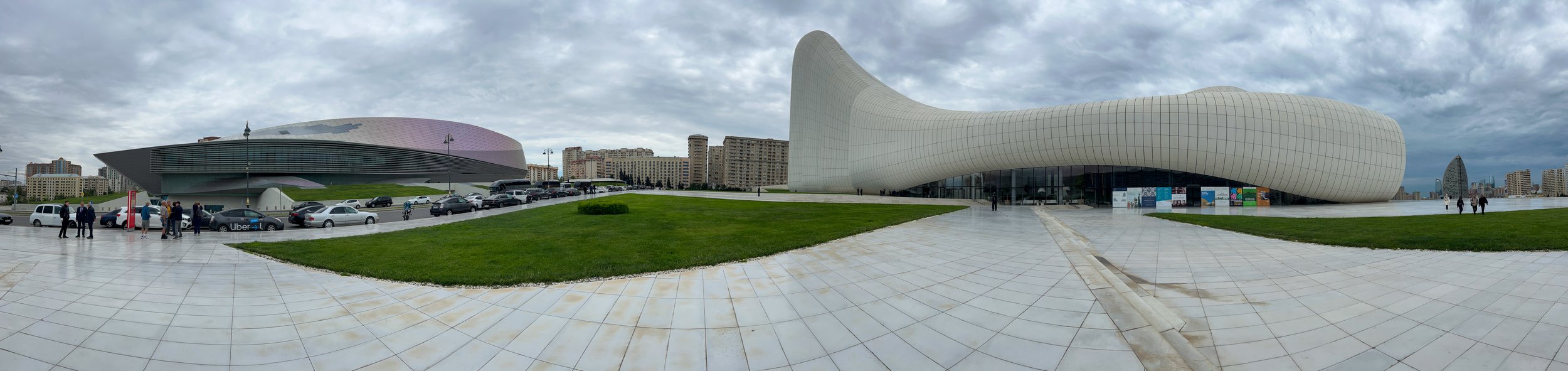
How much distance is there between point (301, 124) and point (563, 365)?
343 feet

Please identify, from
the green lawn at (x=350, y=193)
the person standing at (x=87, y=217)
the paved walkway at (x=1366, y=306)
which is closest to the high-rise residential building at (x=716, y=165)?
the green lawn at (x=350, y=193)

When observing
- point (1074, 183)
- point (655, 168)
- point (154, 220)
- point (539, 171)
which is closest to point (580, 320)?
point (154, 220)

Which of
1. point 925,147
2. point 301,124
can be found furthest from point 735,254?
point 301,124

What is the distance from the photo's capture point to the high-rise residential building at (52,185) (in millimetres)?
86500

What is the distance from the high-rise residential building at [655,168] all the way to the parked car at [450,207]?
10148 cm

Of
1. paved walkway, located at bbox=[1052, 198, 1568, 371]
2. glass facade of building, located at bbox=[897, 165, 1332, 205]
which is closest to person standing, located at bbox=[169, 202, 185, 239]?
paved walkway, located at bbox=[1052, 198, 1568, 371]

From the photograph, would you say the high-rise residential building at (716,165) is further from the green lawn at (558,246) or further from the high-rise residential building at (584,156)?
the green lawn at (558,246)

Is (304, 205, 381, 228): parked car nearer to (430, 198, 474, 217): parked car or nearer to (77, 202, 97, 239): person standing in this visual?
(430, 198, 474, 217): parked car

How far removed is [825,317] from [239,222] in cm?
2357

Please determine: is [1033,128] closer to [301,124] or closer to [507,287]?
[507,287]

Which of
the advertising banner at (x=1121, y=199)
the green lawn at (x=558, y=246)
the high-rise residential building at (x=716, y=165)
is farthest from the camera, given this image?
the high-rise residential building at (x=716, y=165)

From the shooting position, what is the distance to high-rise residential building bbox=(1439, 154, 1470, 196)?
58.9 metres

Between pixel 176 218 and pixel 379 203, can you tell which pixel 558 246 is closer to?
pixel 176 218

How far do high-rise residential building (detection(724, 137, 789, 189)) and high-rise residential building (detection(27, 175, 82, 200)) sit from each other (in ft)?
358
